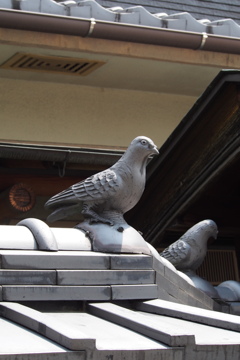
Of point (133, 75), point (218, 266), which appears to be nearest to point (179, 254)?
point (218, 266)

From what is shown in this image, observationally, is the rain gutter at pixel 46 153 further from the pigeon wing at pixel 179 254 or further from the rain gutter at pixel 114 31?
the pigeon wing at pixel 179 254

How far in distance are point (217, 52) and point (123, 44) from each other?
1212 millimetres

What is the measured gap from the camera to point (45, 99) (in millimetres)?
11258

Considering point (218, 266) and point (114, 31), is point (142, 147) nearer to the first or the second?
point (218, 266)

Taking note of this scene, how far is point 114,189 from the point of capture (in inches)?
209

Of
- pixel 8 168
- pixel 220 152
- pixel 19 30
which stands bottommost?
pixel 8 168

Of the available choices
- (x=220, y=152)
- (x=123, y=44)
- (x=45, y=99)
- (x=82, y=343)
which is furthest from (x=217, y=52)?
(x=82, y=343)

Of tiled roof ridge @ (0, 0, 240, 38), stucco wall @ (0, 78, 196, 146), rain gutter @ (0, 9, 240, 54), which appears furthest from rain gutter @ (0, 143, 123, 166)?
stucco wall @ (0, 78, 196, 146)

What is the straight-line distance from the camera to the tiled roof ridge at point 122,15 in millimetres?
9680

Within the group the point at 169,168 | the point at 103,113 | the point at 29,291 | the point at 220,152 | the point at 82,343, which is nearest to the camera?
the point at 82,343

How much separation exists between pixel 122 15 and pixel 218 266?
3.23 metres

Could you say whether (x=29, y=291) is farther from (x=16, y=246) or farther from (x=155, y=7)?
(x=155, y=7)

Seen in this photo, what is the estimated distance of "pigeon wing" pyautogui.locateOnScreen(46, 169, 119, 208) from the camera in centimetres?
533

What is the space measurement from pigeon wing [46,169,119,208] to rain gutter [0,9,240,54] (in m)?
4.35
